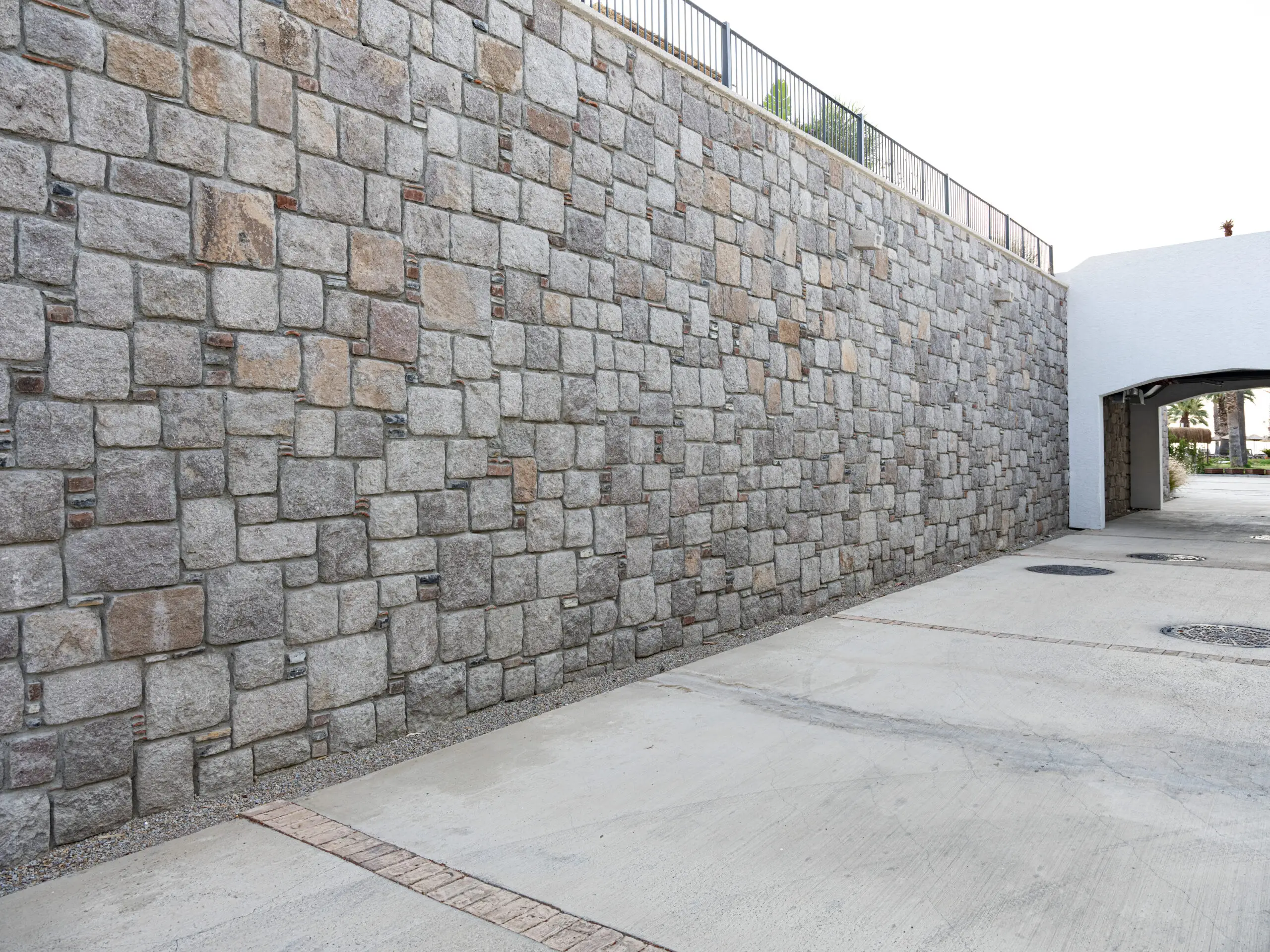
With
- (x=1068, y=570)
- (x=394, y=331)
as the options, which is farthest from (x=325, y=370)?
(x=1068, y=570)

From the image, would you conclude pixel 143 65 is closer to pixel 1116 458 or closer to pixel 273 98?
pixel 273 98

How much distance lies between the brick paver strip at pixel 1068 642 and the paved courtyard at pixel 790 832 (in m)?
A: 0.12

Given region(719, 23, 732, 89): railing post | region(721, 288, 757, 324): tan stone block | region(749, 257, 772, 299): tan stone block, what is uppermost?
region(719, 23, 732, 89): railing post

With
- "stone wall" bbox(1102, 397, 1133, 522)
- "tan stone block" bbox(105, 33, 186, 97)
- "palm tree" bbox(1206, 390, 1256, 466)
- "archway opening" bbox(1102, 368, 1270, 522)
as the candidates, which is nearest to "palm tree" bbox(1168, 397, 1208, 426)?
"palm tree" bbox(1206, 390, 1256, 466)

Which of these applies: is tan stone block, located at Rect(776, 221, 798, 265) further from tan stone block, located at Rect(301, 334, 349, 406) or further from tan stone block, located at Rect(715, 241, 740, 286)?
tan stone block, located at Rect(301, 334, 349, 406)

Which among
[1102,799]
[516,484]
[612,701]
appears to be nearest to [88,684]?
[516,484]

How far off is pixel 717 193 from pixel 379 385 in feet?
11.7

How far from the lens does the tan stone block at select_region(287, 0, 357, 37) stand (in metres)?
4.01

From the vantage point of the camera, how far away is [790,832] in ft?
11.1

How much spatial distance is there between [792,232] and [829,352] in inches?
46.8

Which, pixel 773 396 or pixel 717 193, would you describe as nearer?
pixel 717 193

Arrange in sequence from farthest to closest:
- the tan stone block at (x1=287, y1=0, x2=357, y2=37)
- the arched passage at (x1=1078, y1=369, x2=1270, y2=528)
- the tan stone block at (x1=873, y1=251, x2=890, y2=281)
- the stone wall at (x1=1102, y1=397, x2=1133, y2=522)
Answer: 1. the stone wall at (x1=1102, y1=397, x2=1133, y2=522)
2. the arched passage at (x1=1078, y1=369, x2=1270, y2=528)
3. the tan stone block at (x1=873, y1=251, x2=890, y2=281)
4. the tan stone block at (x1=287, y1=0, x2=357, y2=37)

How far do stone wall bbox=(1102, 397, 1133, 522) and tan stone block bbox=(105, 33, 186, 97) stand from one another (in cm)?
1592

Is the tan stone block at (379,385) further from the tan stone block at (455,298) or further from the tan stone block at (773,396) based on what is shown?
the tan stone block at (773,396)
